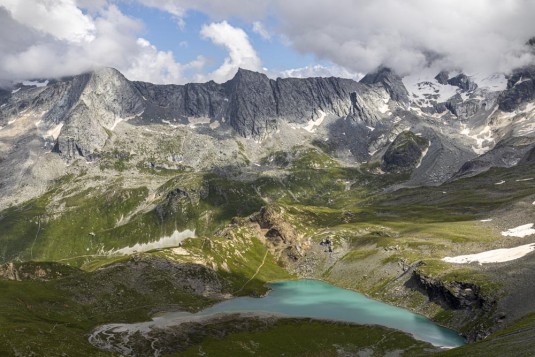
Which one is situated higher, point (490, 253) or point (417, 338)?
point (490, 253)

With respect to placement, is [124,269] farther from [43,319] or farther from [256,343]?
[256,343]

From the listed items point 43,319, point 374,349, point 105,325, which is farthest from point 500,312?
point 43,319

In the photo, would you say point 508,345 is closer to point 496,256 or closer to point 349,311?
point 349,311

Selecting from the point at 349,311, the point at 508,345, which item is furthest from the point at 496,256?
the point at 508,345

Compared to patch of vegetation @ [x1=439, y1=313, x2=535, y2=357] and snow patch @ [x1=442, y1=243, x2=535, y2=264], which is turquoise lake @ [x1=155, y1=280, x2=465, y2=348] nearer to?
patch of vegetation @ [x1=439, y1=313, x2=535, y2=357]

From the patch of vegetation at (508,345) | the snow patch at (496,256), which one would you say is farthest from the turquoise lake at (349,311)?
the snow patch at (496,256)

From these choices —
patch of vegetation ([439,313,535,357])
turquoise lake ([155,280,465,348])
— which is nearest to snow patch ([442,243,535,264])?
turquoise lake ([155,280,465,348])

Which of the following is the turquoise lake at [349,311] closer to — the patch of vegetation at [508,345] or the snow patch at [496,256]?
the patch of vegetation at [508,345]
